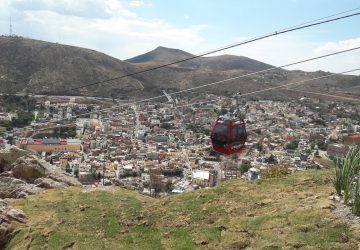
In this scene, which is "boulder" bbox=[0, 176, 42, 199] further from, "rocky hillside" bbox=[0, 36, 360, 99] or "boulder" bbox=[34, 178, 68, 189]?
"rocky hillside" bbox=[0, 36, 360, 99]

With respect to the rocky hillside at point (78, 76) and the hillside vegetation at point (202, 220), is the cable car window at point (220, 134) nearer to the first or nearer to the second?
the hillside vegetation at point (202, 220)

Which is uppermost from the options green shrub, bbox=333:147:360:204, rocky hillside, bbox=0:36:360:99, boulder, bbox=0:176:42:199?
rocky hillside, bbox=0:36:360:99

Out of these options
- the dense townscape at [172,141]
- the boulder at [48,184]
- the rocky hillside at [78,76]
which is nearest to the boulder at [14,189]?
the boulder at [48,184]

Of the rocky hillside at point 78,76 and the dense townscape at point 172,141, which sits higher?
the rocky hillside at point 78,76

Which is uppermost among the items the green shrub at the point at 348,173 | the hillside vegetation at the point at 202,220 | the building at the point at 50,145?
the green shrub at the point at 348,173

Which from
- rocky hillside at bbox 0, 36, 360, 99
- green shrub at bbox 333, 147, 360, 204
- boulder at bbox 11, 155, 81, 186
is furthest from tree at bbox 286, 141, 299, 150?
green shrub at bbox 333, 147, 360, 204

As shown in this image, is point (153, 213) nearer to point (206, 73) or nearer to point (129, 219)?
point (129, 219)

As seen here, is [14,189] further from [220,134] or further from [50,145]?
[50,145]
